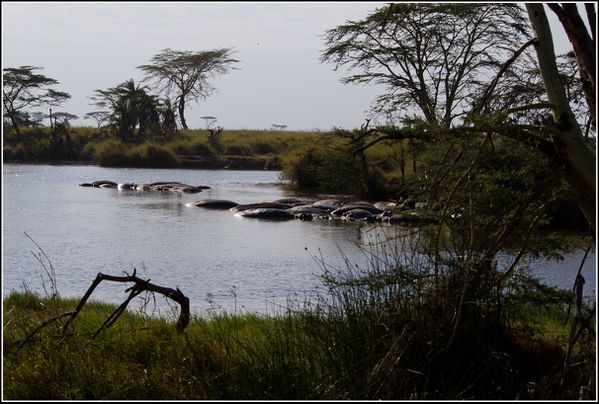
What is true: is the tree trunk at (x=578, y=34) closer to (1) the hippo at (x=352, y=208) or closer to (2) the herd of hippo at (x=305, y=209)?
(2) the herd of hippo at (x=305, y=209)

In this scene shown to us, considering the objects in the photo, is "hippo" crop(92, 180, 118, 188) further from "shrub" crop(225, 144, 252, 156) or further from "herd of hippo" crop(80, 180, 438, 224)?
"shrub" crop(225, 144, 252, 156)

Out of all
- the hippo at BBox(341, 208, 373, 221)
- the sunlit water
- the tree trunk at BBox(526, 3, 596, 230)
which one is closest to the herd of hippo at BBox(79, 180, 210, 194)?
the sunlit water

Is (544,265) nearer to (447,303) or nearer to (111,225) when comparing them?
(447,303)

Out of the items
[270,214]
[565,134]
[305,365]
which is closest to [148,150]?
[270,214]

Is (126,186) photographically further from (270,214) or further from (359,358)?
(359,358)

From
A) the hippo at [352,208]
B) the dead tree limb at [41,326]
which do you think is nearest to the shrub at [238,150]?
the hippo at [352,208]

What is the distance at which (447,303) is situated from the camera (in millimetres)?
4988

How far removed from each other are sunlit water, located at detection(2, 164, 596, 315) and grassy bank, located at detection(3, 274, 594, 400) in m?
0.55

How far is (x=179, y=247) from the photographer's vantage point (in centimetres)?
1478

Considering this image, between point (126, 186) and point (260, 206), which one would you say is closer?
point (260, 206)

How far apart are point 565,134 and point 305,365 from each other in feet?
6.06

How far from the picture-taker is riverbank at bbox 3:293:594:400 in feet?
15.8

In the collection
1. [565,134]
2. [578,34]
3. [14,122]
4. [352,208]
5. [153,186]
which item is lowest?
[352,208]

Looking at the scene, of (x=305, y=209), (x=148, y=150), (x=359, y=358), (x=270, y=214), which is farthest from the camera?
(x=148, y=150)
